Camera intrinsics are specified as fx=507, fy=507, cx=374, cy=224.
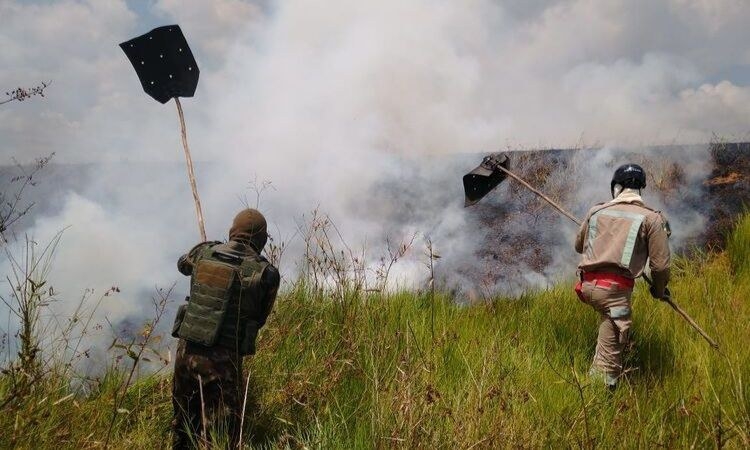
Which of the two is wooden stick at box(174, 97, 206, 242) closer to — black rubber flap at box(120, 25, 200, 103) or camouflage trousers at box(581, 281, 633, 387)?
black rubber flap at box(120, 25, 200, 103)

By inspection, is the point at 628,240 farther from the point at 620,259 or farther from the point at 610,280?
the point at 610,280

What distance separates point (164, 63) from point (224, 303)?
6.74ft

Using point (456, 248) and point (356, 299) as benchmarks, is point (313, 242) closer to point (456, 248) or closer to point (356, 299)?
point (356, 299)

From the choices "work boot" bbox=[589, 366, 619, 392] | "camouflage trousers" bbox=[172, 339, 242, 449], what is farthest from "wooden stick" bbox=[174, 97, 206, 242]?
"work boot" bbox=[589, 366, 619, 392]

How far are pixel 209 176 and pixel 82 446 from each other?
91.2ft

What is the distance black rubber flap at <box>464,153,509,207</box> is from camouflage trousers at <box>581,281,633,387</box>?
1.22 meters

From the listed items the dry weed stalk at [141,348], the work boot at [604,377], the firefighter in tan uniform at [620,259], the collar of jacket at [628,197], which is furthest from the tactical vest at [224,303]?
the collar of jacket at [628,197]

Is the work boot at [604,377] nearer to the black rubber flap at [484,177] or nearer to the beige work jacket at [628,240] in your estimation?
the beige work jacket at [628,240]

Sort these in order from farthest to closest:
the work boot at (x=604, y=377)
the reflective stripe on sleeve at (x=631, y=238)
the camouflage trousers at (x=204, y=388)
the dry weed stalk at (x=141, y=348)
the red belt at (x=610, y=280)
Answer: the red belt at (x=610, y=280), the reflective stripe on sleeve at (x=631, y=238), the work boot at (x=604, y=377), the camouflage trousers at (x=204, y=388), the dry weed stalk at (x=141, y=348)

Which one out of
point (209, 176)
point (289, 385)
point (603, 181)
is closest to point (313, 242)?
point (289, 385)

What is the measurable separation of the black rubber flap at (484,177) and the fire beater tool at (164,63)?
94.3 inches

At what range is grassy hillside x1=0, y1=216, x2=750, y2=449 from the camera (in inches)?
80.2

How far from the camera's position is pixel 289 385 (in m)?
2.98

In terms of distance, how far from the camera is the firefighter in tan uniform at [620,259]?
3.71 metres
